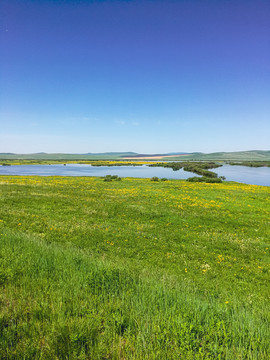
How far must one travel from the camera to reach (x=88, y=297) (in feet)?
13.9

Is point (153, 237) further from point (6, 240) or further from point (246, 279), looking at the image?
point (6, 240)

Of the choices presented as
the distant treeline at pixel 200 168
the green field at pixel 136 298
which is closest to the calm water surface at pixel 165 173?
the distant treeline at pixel 200 168

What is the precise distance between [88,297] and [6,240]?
6037 millimetres

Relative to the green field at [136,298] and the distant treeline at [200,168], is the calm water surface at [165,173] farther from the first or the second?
the green field at [136,298]

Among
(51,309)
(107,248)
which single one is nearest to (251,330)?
(51,309)

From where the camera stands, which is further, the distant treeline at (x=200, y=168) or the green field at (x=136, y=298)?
the distant treeline at (x=200, y=168)

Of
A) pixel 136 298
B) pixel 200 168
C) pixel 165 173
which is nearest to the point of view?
pixel 136 298

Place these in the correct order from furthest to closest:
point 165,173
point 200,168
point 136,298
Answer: point 200,168 < point 165,173 < point 136,298

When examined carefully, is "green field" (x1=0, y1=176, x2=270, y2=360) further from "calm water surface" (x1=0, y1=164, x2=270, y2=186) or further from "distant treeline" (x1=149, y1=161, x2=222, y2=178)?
"distant treeline" (x1=149, y1=161, x2=222, y2=178)

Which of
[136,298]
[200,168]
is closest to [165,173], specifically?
[200,168]

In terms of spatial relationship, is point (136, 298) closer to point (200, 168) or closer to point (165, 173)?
point (165, 173)

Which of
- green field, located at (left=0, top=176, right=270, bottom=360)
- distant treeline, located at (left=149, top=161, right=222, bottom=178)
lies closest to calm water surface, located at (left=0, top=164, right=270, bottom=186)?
distant treeline, located at (left=149, top=161, right=222, bottom=178)

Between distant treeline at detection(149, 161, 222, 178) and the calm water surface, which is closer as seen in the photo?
the calm water surface

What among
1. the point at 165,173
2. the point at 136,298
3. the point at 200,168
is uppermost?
the point at 200,168
